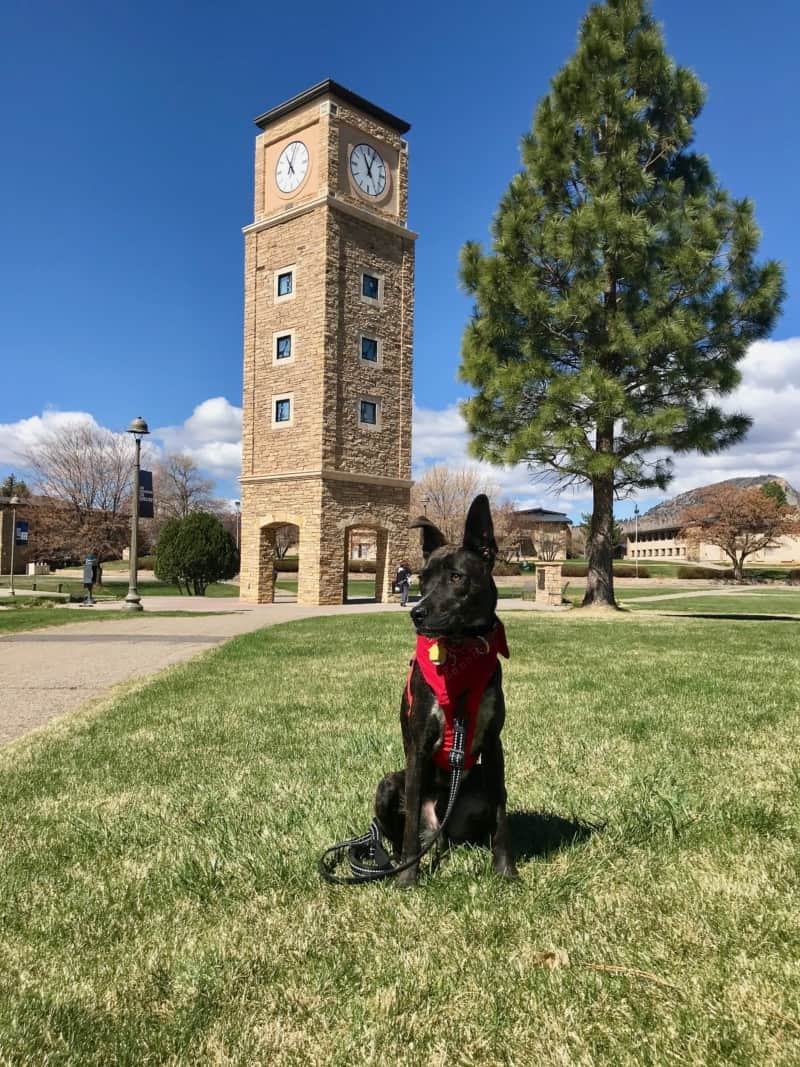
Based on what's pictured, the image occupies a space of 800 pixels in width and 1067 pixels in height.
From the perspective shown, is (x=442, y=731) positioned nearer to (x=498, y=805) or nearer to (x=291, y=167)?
(x=498, y=805)

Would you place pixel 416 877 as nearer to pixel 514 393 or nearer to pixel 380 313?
pixel 514 393

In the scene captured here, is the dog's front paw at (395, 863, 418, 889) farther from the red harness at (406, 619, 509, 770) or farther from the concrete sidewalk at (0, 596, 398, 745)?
the concrete sidewalk at (0, 596, 398, 745)

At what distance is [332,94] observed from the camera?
24.0m

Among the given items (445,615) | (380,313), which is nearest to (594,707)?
(445,615)

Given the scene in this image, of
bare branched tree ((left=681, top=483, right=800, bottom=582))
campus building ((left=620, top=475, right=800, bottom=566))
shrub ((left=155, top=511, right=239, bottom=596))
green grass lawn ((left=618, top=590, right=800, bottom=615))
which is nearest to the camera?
green grass lawn ((left=618, top=590, right=800, bottom=615))

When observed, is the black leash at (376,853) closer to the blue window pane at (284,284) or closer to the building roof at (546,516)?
the blue window pane at (284,284)

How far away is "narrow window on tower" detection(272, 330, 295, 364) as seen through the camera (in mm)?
25000

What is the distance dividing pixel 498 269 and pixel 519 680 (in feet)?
47.5

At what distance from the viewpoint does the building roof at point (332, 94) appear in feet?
78.3

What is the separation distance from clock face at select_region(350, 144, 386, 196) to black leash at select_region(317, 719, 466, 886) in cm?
2617

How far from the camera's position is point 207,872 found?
2707mm

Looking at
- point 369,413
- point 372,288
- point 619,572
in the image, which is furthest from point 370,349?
point 619,572

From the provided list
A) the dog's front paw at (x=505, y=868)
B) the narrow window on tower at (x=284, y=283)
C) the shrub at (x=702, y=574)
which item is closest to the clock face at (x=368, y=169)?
the narrow window on tower at (x=284, y=283)

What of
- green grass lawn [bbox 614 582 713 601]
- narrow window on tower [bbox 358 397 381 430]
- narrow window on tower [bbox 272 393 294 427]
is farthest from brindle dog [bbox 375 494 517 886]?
green grass lawn [bbox 614 582 713 601]
